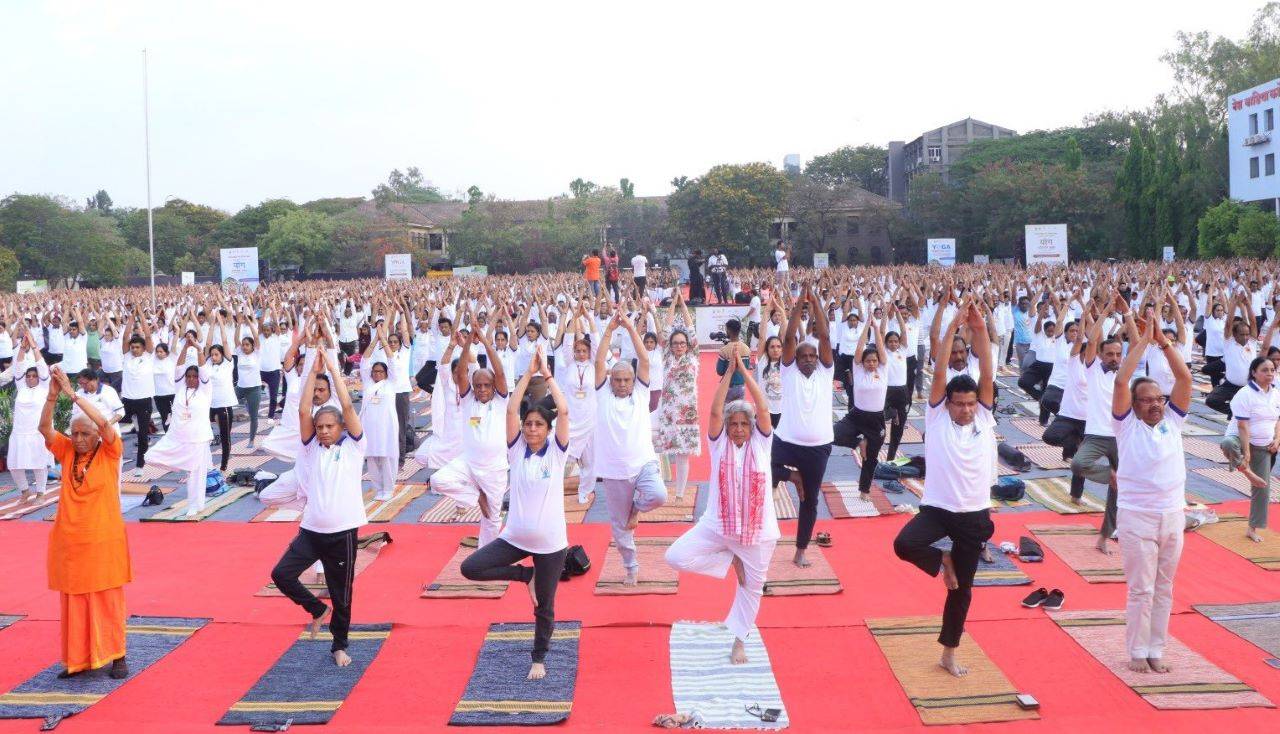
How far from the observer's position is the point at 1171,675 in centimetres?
578

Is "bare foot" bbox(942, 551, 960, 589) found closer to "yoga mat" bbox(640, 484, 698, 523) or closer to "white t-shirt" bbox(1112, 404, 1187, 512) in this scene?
"white t-shirt" bbox(1112, 404, 1187, 512)

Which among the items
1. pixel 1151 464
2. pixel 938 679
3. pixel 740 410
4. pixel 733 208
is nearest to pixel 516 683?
pixel 740 410

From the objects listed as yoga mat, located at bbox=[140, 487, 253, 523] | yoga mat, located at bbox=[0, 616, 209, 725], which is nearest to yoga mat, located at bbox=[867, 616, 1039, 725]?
yoga mat, located at bbox=[0, 616, 209, 725]

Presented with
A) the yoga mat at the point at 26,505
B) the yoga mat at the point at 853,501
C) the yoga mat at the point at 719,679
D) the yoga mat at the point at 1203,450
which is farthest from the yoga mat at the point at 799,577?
the yoga mat at the point at 26,505

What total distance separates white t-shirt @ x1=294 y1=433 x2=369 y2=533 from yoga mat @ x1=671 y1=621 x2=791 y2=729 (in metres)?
2.20

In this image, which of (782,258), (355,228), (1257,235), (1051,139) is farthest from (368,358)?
(1051,139)

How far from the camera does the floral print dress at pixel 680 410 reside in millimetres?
10328

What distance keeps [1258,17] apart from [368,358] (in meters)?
54.5

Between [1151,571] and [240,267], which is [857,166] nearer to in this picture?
[240,267]

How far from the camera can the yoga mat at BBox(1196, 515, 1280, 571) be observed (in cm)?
778

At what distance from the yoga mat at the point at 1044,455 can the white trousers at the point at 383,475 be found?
278 inches

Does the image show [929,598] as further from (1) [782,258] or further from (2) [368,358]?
(1) [782,258]

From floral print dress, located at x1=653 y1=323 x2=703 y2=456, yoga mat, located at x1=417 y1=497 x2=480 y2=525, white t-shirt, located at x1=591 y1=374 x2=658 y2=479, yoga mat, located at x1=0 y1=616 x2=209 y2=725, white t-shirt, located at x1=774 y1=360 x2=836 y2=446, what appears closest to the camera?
yoga mat, located at x1=0 y1=616 x2=209 y2=725

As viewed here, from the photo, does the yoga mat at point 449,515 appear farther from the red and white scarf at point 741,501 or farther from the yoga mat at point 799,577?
the red and white scarf at point 741,501
